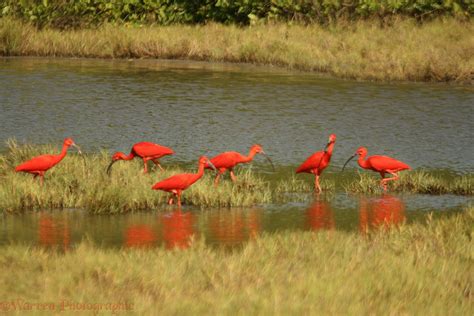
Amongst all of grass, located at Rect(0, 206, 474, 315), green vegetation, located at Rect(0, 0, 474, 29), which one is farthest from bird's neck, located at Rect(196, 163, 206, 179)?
green vegetation, located at Rect(0, 0, 474, 29)

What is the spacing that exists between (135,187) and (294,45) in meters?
14.2

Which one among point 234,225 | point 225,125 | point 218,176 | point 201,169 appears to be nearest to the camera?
point 234,225

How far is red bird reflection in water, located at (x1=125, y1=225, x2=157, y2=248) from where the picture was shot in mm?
10456

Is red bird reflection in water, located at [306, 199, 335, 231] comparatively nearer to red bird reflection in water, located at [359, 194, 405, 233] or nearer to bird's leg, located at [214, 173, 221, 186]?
red bird reflection in water, located at [359, 194, 405, 233]

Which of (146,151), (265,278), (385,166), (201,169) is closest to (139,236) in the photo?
(201,169)

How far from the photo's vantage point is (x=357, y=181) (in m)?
13.7

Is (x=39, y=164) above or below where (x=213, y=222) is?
above

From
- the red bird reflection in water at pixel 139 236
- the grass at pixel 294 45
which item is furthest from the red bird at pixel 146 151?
the grass at pixel 294 45

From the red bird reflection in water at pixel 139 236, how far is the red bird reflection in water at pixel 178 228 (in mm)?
141

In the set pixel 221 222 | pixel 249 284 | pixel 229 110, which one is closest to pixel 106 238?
pixel 221 222

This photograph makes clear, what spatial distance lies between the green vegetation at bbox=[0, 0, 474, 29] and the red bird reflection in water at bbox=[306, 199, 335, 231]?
15.9 metres

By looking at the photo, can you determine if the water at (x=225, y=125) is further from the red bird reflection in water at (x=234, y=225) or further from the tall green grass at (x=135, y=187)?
the tall green grass at (x=135, y=187)

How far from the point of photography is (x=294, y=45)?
25.9m

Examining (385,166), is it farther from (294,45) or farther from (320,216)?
(294,45)
